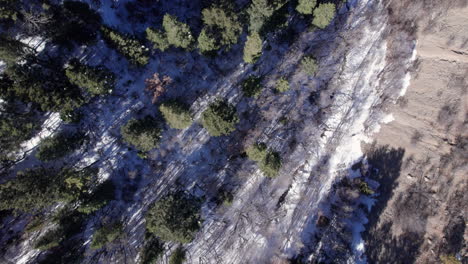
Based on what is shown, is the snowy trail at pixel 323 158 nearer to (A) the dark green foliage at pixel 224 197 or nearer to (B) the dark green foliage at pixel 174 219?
(A) the dark green foliage at pixel 224 197

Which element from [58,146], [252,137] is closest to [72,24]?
[58,146]

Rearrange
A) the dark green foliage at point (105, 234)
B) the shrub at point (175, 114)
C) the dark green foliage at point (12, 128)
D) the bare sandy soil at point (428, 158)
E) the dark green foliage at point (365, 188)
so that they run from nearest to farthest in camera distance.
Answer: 1. the dark green foliage at point (12, 128)
2. the dark green foliage at point (105, 234)
3. the shrub at point (175, 114)
4. the bare sandy soil at point (428, 158)
5. the dark green foliage at point (365, 188)

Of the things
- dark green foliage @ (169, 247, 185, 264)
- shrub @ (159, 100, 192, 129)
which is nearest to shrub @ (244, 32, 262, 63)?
shrub @ (159, 100, 192, 129)

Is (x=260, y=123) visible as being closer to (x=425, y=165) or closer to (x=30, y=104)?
(x=425, y=165)

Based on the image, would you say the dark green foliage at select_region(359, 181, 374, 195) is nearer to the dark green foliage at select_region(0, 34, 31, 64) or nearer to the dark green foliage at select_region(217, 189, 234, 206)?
the dark green foliage at select_region(217, 189, 234, 206)

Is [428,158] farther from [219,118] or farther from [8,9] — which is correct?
[8,9]

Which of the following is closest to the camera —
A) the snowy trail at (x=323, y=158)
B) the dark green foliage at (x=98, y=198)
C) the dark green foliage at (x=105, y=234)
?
the dark green foliage at (x=98, y=198)

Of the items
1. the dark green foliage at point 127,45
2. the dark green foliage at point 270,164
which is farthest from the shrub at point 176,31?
the dark green foliage at point 270,164

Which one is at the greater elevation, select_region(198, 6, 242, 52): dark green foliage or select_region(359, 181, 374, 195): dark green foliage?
select_region(198, 6, 242, 52): dark green foliage
